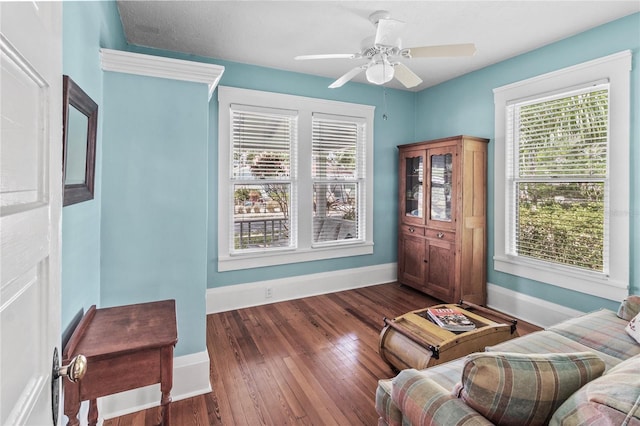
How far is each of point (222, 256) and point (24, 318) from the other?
3.25 m

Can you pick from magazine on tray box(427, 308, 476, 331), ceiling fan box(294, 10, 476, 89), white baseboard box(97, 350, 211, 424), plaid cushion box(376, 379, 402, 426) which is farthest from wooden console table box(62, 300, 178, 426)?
ceiling fan box(294, 10, 476, 89)

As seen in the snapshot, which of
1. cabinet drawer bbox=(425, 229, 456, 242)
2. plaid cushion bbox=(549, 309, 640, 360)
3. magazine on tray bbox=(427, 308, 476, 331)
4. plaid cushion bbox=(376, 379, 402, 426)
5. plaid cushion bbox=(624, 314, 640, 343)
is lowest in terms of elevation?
plaid cushion bbox=(376, 379, 402, 426)

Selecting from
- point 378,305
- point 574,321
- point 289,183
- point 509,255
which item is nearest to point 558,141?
point 509,255

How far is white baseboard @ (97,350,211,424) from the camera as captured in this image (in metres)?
2.06

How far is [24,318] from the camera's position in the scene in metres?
0.57

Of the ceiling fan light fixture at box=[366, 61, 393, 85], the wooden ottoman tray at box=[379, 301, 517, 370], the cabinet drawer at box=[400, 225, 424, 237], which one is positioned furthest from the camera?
the cabinet drawer at box=[400, 225, 424, 237]

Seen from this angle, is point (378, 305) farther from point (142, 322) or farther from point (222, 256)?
point (142, 322)

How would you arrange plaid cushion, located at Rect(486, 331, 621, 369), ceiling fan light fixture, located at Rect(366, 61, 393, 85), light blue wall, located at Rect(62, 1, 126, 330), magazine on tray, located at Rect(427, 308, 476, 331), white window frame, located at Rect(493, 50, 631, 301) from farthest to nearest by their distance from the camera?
white window frame, located at Rect(493, 50, 631, 301) < ceiling fan light fixture, located at Rect(366, 61, 393, 85) < magazine on tray, located at Rect(427, 308, 476, 331) < plaid cushion, located at Rect(486, 331, 621, 369) < light blue wall, located at Rect(62, 1, 126, 330)

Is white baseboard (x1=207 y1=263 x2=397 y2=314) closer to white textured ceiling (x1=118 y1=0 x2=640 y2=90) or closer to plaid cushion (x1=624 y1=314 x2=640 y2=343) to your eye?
white textured ceiling (x1=118 y1=0 x2=640 y2=90)

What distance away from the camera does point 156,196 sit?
7.13ft

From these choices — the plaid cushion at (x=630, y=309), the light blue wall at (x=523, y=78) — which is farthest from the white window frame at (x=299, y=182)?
the plaid cushion at (x=630, y=309)

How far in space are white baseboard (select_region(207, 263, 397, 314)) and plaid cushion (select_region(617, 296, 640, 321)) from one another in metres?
2.71

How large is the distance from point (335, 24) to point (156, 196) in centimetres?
207

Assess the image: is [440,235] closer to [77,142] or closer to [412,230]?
[412,230]
